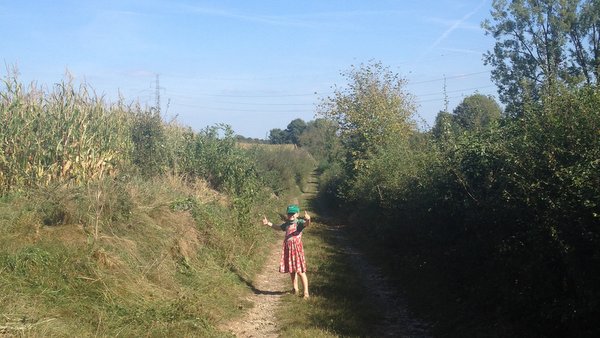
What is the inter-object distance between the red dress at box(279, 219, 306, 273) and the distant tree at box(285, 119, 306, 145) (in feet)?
234

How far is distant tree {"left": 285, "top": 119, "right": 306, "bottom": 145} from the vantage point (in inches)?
3382

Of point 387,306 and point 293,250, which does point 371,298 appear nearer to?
point 387,306

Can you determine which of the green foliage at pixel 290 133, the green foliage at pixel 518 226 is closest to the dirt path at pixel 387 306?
the green foliage at pixel 518 226

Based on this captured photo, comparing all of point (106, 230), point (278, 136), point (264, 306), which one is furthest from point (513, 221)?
point (278, 136)

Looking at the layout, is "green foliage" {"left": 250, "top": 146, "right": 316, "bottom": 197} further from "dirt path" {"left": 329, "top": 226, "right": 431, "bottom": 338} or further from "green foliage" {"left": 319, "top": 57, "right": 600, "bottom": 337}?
"green foliage" {"left": 319, "top": 57, "right": 600, "bottom": 337}

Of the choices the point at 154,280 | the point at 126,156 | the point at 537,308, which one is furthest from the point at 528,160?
the point at 126,156

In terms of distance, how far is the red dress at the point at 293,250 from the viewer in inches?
428

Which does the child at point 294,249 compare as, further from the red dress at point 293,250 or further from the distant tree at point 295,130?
the distant tree at point 295,130

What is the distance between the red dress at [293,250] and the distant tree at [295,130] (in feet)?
234

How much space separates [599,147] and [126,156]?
11.1 m

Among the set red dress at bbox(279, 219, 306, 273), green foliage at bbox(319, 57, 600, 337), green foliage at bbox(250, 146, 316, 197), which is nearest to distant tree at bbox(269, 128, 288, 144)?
green foliage at bbox(250, 146, 316, 197)

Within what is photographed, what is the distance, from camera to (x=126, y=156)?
14.5 meters

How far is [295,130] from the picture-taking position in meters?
91.5

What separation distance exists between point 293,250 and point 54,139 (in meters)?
5.09
